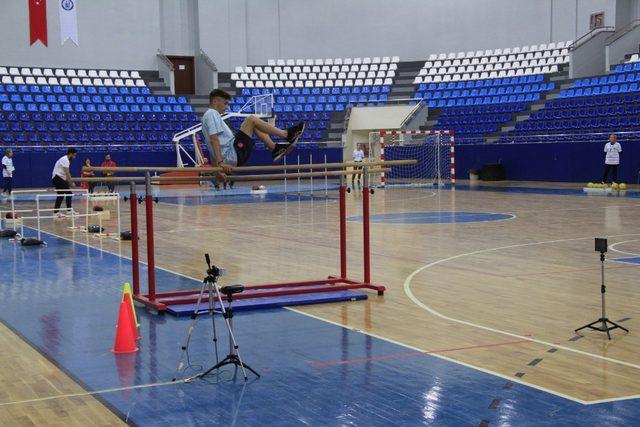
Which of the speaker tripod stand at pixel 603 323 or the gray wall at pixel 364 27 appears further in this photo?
the gray wall at pixel 364 27

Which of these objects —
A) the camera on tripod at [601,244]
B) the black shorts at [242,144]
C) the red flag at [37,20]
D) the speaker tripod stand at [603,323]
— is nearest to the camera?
the speaker tripod stand at [603,323]

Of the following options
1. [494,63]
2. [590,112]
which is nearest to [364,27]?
[494,63]

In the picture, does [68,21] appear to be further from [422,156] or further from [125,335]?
[125,335]

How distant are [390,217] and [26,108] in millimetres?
21669

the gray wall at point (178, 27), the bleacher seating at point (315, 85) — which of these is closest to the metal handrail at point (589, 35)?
the bleacher seating at point (315, 85)

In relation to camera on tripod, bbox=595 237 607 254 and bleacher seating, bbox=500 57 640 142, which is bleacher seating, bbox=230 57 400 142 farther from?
camera on tripod, bbox=595 237 607 254

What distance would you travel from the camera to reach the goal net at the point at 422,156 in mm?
36219

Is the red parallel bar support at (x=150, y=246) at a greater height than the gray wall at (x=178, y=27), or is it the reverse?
the gray wall at (x=178, y=27)

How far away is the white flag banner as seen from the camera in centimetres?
3978

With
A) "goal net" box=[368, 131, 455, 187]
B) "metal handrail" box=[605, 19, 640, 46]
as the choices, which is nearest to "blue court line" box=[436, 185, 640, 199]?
"goal net" box=[368, 131, 455, 187]

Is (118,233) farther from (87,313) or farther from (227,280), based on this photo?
(87,313)

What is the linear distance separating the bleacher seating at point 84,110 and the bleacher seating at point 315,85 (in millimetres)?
4213

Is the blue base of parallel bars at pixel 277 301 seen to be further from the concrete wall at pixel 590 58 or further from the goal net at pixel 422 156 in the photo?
→ the concrete wall at pixel 590 58

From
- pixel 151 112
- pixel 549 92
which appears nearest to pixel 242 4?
pixel 151 112
